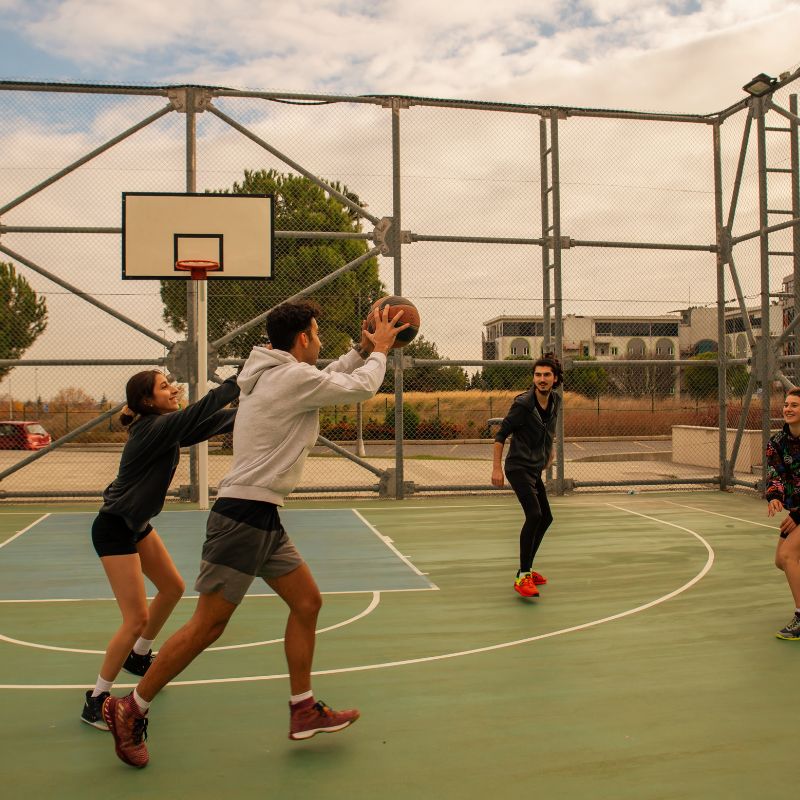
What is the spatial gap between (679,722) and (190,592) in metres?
3.86

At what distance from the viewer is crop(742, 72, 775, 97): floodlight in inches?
462

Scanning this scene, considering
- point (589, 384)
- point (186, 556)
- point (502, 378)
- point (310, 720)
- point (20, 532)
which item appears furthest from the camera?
point (589, 384)

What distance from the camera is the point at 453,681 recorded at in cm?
476

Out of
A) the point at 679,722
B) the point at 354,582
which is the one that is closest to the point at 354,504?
the point at 354,582

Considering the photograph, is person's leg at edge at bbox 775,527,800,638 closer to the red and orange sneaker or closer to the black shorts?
the red and orange sneaker

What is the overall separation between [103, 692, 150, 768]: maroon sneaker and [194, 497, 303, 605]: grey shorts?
0.56m

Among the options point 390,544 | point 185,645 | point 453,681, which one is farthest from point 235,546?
point 390,544

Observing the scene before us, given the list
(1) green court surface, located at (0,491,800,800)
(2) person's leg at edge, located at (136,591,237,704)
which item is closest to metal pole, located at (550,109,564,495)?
(1) green court surface, located at (0,491,800,800)

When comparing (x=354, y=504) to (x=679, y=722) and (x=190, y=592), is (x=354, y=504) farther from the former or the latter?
(x=679, y=722)

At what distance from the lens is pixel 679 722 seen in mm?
4176

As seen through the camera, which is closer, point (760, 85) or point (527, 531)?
point (527, 531)

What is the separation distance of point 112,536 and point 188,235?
265 inches

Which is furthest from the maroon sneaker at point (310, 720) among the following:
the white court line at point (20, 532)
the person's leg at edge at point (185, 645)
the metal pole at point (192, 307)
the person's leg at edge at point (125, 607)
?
the metal pole at point (192, 307)

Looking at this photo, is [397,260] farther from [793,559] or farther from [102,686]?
[102,686]
